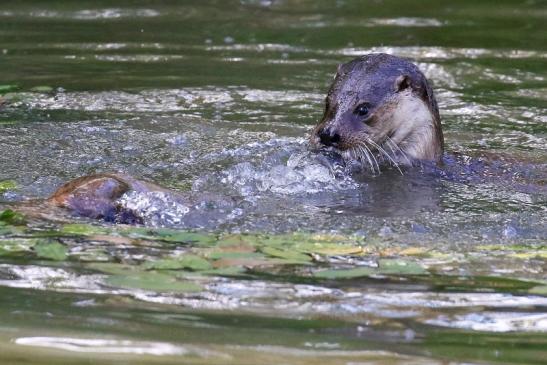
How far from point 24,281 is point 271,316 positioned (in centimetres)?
Answer: 78

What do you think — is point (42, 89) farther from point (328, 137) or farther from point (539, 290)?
point (539, 290)

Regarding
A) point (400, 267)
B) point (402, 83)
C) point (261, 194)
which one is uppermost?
point (402, 83)

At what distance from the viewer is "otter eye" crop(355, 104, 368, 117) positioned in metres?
5.63

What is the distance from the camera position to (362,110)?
5.64 m

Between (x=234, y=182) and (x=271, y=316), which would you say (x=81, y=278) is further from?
(x=234, y=182)

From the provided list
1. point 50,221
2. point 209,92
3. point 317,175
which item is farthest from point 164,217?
point 209,92

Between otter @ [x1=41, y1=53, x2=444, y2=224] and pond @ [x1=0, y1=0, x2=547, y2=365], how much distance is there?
0.47ft

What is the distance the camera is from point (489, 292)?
11.8ft

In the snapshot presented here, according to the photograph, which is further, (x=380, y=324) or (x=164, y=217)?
(x=164, y=217)

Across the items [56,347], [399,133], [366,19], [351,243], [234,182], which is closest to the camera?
[56,347]

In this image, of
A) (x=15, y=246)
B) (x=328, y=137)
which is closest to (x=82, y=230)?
(x=15, y=246)

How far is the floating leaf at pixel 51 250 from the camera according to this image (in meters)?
3.74

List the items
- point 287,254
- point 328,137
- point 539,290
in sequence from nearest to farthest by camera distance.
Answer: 1. point 539,290
2. point 287,254
3. point 328,137

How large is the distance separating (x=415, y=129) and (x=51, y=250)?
249cm
